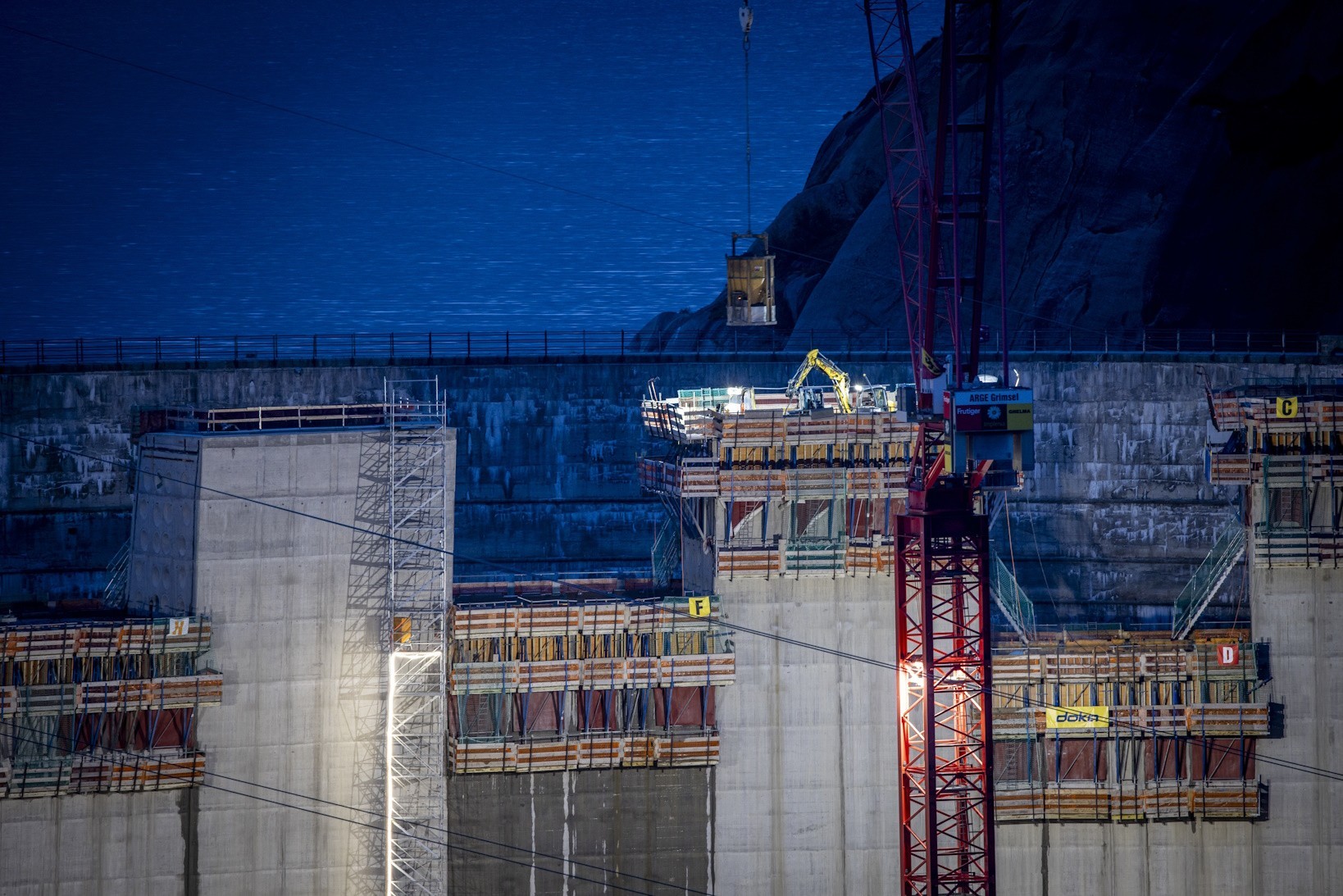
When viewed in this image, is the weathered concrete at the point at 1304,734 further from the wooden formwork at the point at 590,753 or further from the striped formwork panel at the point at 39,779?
the striped formwork panel at the point at 39,779

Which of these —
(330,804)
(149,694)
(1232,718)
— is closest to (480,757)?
(330,804)

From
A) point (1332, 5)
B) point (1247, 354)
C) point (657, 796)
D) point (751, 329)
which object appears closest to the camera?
point (657, 796)

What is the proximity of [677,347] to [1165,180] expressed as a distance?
106 feet

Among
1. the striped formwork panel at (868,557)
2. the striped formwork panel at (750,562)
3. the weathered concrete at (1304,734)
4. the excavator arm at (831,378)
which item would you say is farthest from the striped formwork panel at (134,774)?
the weathered concrete at (1304,734)

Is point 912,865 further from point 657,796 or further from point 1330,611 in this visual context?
point 1330,611

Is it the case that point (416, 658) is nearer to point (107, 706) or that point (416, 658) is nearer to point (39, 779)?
point (107, 706)

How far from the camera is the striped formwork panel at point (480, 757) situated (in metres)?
52.7

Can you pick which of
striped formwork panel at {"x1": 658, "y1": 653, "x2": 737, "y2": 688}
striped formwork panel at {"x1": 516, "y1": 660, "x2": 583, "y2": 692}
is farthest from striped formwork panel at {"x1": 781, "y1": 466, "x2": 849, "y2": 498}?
striped formwork panel at {"x1": 516, "y1": 660, "x2": 583, "y2": 692}

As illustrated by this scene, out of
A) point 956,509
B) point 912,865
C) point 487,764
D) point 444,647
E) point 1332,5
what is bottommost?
point 912,865

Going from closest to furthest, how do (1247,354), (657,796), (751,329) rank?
(657,796) < (1247,354) < (751,329)

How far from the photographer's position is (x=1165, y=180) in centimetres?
9062

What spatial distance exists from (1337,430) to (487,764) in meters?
30.7

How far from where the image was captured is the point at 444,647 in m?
52.3

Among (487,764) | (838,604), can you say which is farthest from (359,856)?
(838,604)
